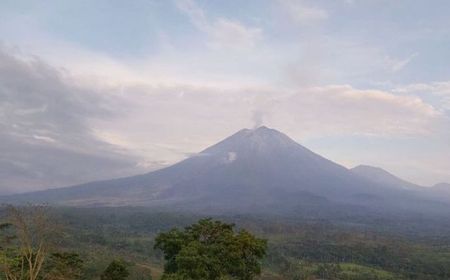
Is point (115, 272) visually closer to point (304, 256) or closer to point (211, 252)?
point (211, 252)

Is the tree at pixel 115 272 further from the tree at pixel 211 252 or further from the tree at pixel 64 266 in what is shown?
the tree at pixel 211 252

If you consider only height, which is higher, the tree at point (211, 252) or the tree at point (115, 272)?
the tree at point (211, 252)

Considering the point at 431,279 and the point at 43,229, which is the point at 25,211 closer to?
the point at 43,229

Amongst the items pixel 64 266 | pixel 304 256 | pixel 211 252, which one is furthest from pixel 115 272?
pixel 304 256

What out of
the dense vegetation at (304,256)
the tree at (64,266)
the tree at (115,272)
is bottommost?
the dense vegetation at (304,256)

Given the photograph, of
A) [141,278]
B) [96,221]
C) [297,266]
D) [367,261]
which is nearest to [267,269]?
[297,266]

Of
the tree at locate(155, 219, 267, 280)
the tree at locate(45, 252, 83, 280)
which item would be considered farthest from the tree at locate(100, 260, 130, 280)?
the tree at locate(155, 219, 267, 280)

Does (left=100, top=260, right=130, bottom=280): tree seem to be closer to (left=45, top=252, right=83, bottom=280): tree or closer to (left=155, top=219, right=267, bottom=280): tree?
(left=45, top=252, right=83, bottom=280): tree

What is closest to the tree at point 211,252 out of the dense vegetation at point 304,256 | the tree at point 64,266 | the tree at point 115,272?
the tree at point 115,272

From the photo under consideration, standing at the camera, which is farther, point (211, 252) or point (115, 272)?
point (115, 272)

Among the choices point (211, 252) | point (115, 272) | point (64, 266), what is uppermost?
point (211, 252)
